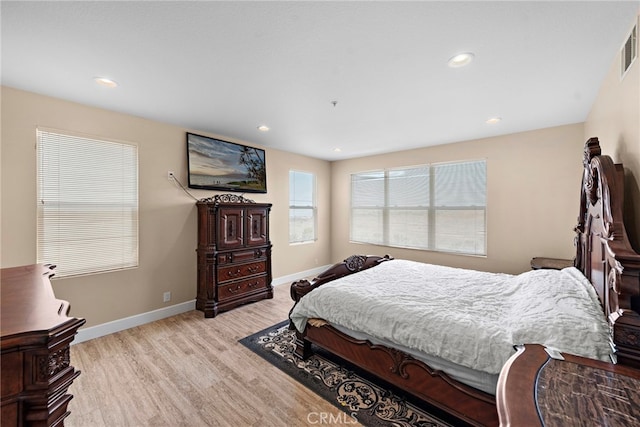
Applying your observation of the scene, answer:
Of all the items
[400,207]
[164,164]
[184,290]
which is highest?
[164,164]

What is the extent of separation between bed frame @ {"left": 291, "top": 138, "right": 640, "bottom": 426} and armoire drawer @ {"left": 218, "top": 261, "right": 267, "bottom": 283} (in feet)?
5.27

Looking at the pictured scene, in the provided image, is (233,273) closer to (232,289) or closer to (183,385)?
(232,289)

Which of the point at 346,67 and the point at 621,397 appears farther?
the point at 346,67

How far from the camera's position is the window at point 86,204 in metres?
2.67

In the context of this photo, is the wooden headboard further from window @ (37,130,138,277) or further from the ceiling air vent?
window @ (37,130,138,277)

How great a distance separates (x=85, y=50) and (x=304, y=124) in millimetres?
2147

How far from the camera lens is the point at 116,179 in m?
3.10

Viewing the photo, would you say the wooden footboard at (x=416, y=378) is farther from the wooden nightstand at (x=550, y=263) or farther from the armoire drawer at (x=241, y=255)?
the wooden nightstand at (x=550, y=263)

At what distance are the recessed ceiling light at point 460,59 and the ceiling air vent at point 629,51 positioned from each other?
837 mm

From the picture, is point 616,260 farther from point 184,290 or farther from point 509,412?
point 184,290

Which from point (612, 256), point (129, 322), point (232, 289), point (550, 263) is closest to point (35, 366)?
point (612, 256)

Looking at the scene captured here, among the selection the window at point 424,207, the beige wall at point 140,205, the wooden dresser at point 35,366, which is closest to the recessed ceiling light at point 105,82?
the beige wall at point 140,205

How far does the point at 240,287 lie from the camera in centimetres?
386

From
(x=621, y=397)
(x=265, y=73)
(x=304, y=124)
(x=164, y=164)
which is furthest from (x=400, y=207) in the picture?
(x=621, y=397)
